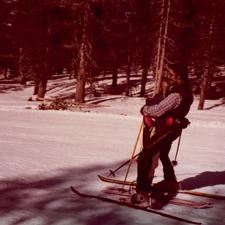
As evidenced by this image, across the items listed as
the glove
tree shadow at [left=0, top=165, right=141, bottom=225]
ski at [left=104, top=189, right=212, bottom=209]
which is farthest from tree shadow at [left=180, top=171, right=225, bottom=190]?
the glove

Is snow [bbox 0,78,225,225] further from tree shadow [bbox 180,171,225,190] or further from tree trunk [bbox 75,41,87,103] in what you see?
tree trunk [bbox 75,41,87,103]

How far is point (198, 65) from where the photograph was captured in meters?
33.0

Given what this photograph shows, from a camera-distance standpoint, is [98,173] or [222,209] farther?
[98,173]

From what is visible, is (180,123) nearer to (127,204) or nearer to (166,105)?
(166,105)

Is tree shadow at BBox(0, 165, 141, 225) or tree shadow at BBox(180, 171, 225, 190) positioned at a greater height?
tree shadow at BBox(0, 165, 141, 225)

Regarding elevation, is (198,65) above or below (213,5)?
below

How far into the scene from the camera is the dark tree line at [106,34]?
1158 inches

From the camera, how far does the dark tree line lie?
2942 centimetres

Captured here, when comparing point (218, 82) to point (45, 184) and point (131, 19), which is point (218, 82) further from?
point (45, 184)

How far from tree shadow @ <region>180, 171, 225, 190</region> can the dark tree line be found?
2014 cm

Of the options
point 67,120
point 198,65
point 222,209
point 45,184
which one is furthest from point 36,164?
point 198,65

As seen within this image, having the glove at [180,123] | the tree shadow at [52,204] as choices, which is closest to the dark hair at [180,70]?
the glove at [180,123]

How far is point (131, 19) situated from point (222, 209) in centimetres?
Answer: 3592

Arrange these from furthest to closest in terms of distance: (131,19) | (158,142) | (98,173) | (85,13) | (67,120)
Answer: (131,19) → (85,13) → (67,120) → (98,173) → (158,142)
